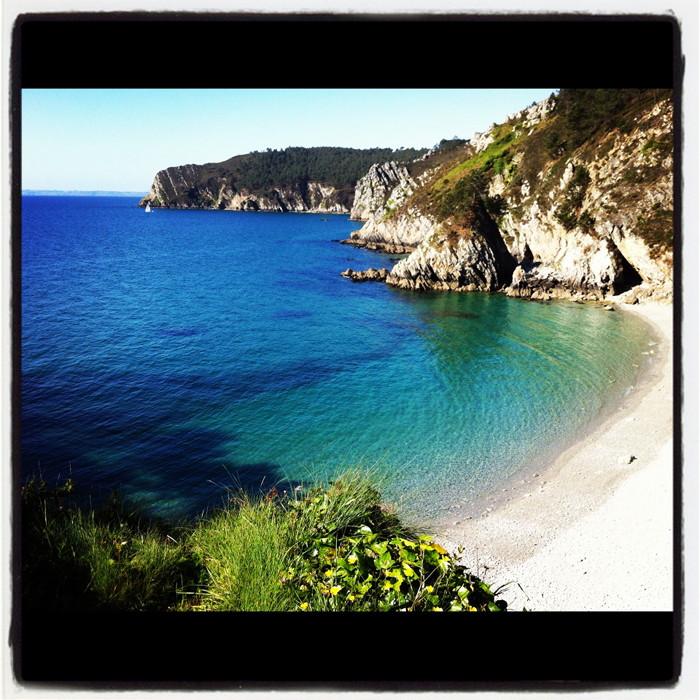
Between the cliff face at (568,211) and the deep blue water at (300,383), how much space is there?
92.4 inches

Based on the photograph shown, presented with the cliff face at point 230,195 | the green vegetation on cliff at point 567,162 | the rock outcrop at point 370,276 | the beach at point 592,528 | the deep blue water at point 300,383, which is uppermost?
the cliff face at point 230,195

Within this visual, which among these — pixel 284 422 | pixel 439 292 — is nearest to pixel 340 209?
pixel 439 292

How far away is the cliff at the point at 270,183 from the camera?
10962cm

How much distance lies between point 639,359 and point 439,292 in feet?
49.9

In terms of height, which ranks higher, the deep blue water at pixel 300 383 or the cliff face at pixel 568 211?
the cliff face at pixel 568 211

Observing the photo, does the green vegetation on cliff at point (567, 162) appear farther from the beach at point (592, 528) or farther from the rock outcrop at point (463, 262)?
the beach at point (592, 528)

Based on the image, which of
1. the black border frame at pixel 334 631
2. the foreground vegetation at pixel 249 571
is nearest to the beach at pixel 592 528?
the foreground vegetation at pixel 249 571

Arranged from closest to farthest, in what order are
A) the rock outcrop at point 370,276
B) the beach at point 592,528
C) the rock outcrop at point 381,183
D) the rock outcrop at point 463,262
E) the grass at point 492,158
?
1. the beach at point 592,528
2. the rock outcrop at point 463,262
3. the rock outcrop at point 370,276
4. the grass at point 492,158
5. the rock outcrop at point 381,183

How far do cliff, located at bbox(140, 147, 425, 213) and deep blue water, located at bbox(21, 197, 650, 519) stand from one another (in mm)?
78447

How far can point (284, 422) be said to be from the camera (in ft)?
48.3

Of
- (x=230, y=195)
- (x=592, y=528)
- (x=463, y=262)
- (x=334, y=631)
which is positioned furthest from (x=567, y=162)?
(x=230, y=195)

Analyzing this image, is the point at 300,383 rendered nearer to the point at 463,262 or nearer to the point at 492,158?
the point at 463,262

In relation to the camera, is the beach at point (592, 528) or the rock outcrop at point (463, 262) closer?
the beach at point (592, 528)

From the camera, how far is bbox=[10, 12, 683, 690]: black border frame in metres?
1.89
